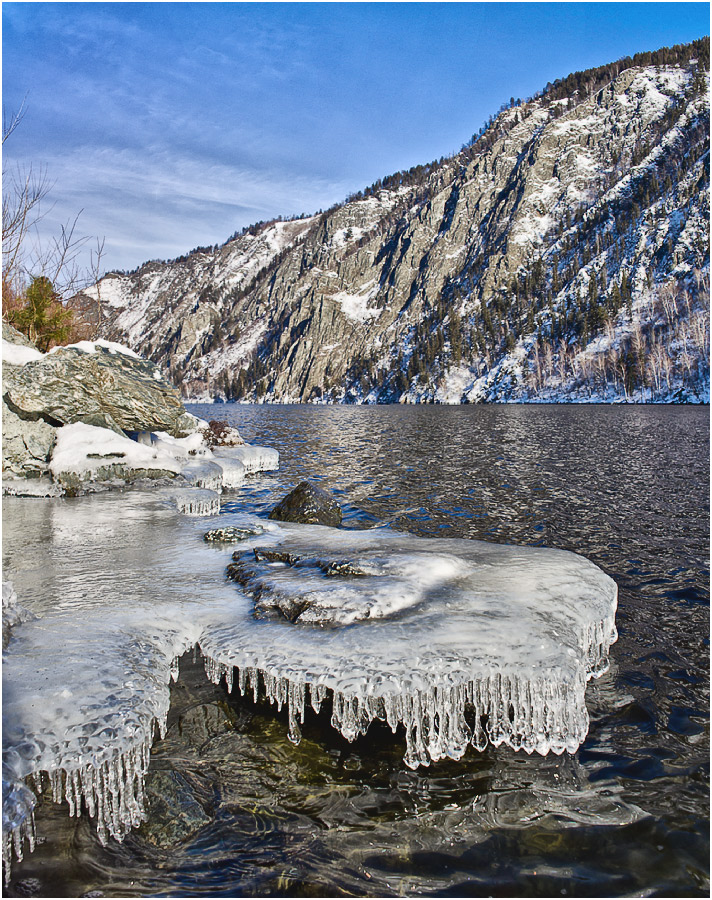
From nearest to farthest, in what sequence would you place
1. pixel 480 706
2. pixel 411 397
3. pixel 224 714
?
pixel 480 706, pixel 224 714, pixel 411 397

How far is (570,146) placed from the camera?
147m

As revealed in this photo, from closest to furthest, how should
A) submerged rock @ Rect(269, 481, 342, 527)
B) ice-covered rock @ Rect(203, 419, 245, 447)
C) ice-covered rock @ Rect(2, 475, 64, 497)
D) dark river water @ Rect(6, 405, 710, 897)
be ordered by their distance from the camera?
1. dark river water @ Rect(6, 405, 710, 897)
2. submerged rock @ Rect(269, 481, 342, 527)
3. ice-covered rock @ Rect(2, 475, 64, 497)
4. ice-covered rock @ Rect(203, 419, 245, 447)

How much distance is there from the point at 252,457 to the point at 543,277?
414 ft

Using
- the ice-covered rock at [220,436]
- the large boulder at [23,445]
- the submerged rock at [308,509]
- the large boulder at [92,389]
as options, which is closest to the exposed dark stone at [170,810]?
the submerged rock at [308,509]

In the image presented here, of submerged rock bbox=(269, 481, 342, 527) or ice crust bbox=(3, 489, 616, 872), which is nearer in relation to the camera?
ice crust bbox=(3, 489, 616, 872)

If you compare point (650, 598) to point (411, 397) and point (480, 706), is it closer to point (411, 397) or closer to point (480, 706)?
point (480, 706)

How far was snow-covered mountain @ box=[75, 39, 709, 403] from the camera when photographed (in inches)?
3752

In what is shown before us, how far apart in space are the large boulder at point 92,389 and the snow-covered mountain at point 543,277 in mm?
81571

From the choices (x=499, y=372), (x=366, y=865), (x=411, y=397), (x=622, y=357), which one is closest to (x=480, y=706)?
(x=366, y=865)

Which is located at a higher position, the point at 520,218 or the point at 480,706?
the point at 520,218

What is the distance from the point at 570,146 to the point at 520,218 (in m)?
30.1

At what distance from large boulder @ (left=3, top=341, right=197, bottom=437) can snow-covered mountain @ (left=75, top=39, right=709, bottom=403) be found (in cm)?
8157

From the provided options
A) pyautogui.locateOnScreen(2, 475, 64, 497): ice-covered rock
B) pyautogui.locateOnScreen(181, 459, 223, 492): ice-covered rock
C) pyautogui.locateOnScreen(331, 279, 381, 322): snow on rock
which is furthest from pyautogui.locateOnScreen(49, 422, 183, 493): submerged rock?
pyautogui.locateOnScreen(331, 279, 381, 322): snow on rock

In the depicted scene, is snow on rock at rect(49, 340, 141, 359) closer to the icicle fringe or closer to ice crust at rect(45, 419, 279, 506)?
ice crust at rect(45, 419, 279, 506)
